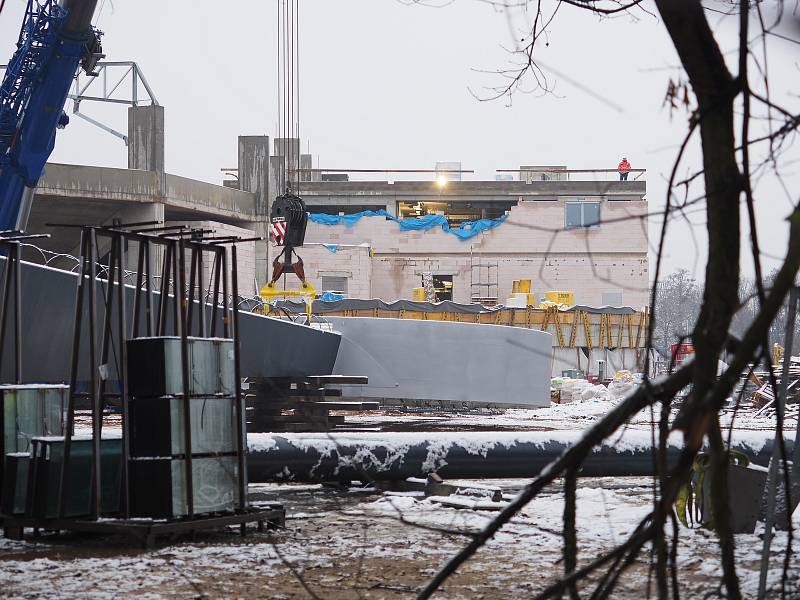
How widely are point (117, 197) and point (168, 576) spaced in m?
32.8

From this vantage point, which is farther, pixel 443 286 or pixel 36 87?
pixel 443 286

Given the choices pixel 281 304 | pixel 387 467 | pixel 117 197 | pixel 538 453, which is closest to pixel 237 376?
pixel 387 467

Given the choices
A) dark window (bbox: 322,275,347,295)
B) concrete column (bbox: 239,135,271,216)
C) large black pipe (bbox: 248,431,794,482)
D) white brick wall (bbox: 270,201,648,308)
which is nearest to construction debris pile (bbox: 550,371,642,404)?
dark window (bbox: 322,275,347,295)

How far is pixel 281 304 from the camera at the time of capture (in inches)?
1120

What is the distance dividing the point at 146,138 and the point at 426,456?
33.3 meters

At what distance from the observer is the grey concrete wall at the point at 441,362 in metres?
20.2

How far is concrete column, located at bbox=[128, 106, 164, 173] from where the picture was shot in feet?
134

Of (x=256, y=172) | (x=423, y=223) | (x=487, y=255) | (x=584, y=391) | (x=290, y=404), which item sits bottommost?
(x=584, y=391)

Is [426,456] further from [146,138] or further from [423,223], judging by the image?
[423,223]

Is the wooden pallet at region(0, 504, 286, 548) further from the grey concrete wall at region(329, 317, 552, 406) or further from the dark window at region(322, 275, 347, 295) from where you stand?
the dark window at region(322, 275, 347, 295)

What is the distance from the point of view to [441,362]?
21094mm

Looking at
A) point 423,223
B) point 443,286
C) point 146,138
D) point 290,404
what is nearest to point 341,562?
point 290,404

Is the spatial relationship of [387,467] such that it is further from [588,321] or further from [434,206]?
[434,206]

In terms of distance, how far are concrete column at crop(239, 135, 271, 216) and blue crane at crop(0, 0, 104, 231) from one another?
92.0 feet
